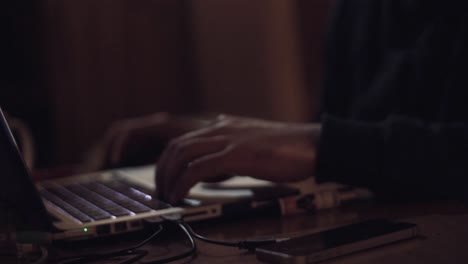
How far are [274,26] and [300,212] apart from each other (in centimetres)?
179

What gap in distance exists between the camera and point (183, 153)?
763 mm

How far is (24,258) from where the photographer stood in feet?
1.92

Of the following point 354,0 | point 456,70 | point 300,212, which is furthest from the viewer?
point 354,0

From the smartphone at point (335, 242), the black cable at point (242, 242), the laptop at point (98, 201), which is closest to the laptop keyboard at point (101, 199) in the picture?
the laptop at point (98, 201)

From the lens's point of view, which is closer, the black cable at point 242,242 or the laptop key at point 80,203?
the black cable at point 242,242

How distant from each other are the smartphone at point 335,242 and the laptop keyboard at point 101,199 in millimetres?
215

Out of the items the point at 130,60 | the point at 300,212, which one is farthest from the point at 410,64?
the point at 130,60

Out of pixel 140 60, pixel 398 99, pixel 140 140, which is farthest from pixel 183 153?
pixel 140 60

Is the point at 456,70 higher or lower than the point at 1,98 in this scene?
higher

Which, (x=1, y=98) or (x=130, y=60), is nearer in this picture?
(x=1, y=98)

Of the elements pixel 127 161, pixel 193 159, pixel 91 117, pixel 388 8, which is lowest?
pixel 91 117

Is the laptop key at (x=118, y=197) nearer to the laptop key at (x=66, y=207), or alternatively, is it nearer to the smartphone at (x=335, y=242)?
the laptop key at (x=66, y=207)

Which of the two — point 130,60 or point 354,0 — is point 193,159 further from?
point 130,60

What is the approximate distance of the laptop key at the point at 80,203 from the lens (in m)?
0.68
